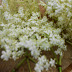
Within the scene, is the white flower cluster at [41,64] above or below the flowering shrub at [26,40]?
below

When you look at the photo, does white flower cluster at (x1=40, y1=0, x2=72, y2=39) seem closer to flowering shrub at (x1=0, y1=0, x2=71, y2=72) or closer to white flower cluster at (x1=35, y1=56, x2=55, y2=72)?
flowering shrub at (x1=0, y1=0, x2=71, y2=72)

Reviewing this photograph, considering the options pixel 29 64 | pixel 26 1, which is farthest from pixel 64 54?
pixel 26 1

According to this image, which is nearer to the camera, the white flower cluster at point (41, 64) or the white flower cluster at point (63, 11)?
the white flower cluster at point (41, 64)

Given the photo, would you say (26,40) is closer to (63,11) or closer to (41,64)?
(41,64)

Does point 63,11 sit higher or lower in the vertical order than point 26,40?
higher

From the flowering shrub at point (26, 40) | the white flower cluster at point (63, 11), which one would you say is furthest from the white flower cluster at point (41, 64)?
the white flower cluster at point (63, 11)

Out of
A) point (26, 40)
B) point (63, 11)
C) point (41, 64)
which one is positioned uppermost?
point (63, 11)

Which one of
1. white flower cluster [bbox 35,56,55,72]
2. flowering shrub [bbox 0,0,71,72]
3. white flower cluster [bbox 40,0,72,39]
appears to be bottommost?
white flower cluster [bbox 35,56,55,72]

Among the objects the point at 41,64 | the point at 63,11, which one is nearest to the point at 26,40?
the point at 41,64

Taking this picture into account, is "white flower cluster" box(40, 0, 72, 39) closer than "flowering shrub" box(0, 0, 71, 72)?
No

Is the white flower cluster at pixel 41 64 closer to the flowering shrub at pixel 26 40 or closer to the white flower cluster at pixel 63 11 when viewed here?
the flowering shrub at pixel 26 40

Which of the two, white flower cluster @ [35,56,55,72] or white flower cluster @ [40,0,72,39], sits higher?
white flower cluster @ [40,0,72,39]

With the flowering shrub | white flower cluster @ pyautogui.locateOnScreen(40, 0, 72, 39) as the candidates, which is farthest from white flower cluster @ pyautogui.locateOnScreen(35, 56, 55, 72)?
white flower cluster @ pyautogui.locateOnScreen(40, 0, 72, 39)
